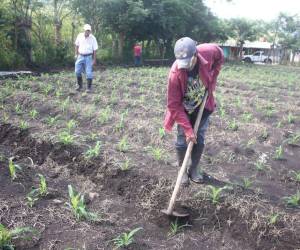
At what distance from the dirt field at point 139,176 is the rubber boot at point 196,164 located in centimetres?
15

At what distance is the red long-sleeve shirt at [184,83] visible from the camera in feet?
12.5

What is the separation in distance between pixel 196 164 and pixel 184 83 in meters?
1.08

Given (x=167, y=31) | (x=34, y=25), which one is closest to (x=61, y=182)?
(x=34, y=25)

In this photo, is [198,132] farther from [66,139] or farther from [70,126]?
[70,126]

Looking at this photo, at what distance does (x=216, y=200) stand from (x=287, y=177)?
1361 millimetres

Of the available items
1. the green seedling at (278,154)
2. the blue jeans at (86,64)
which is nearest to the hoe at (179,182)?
the green seedling at (278,154)

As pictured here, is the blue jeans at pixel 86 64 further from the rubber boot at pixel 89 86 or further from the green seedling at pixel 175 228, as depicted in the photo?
the green seedling at pixel 175 228

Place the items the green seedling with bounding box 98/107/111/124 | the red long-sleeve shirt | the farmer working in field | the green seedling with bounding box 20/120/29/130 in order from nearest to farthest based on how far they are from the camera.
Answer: the farmer working in field → the red long-sleeve shirt → the green seedling with bounding box 20/120/29/130 → the green seedling with bounding box 98/107/111/124

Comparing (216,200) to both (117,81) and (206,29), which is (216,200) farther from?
(206,29)

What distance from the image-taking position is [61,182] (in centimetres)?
439

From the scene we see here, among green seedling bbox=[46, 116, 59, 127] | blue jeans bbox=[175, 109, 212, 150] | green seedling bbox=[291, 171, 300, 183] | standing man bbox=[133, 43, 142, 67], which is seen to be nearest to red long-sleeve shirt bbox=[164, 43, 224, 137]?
blue jeans bbox=[175, 109, 212, 150]

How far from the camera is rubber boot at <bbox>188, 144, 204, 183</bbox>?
4418mm

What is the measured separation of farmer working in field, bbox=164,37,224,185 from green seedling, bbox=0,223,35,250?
1.75 meters

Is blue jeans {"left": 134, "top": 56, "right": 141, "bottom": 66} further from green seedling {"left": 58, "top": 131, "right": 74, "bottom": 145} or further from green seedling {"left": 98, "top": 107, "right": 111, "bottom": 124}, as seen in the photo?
green seedling {"left": 58, "top": 131, "right": 74, "bottom": 145}
